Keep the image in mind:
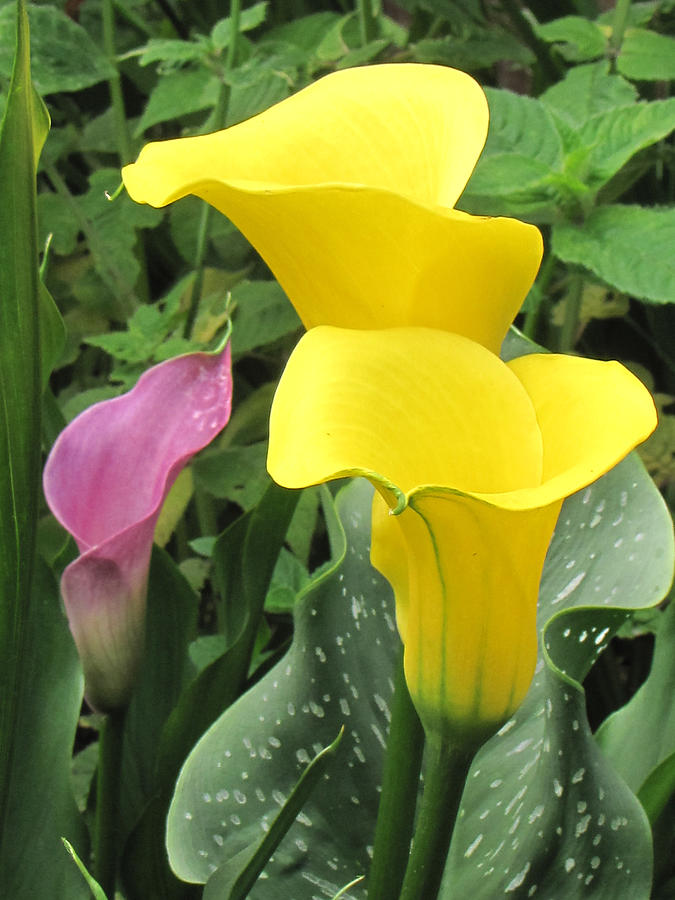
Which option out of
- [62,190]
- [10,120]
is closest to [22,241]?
[10,120]

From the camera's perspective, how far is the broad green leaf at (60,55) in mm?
620

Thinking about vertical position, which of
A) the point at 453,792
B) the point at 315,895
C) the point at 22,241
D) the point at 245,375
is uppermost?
the point at 22,241

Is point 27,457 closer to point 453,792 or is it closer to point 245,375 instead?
point 453,792

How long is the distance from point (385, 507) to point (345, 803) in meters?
0.20

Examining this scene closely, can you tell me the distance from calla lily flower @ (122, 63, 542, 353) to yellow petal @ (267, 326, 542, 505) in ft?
0.04

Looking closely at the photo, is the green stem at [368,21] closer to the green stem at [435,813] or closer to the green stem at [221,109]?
the green stem at [221,109]

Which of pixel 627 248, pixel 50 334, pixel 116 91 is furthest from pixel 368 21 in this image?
pixel 50 334

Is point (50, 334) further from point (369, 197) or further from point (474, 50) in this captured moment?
point (474, 50)

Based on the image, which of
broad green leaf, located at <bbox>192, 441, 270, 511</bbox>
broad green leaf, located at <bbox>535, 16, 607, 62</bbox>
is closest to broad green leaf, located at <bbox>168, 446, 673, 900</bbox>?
broad green leaf, located at <bbox>192, 441, 270, 511</bbox>

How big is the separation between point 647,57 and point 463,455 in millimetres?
476

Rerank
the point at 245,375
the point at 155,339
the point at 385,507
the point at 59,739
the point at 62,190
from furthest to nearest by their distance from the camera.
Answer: the point at 245,375
the point at 62,190
the point at 155,339
the point at 59,739
the point at 385,507

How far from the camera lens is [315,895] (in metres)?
0.40

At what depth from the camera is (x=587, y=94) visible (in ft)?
2.04

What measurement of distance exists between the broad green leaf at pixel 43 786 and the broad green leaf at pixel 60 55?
1.18 feet
